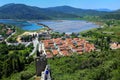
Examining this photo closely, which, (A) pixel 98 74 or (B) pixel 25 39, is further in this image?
(B) pixel 25 39

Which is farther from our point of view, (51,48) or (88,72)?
(51,48)

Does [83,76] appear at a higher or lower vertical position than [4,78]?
higher

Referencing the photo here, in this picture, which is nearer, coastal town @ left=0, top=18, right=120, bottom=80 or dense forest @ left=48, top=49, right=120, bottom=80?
coastal town @ left=0, top=18, right=120, bottom=80

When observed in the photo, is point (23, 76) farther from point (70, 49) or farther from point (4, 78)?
point (70, 49)

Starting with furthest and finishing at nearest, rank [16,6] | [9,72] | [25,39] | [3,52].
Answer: [16,6] < [25,39] < [3,52] < [9,72]

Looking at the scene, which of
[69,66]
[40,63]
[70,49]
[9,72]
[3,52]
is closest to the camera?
[40,63]

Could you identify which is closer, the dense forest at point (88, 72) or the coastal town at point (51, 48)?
the coastal town at point (51, 48)

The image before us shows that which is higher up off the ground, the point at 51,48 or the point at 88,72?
the point at 88,72

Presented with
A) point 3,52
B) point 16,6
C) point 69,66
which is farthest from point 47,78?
point 16,6

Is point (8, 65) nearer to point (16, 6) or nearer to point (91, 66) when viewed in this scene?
point (91, 66)
